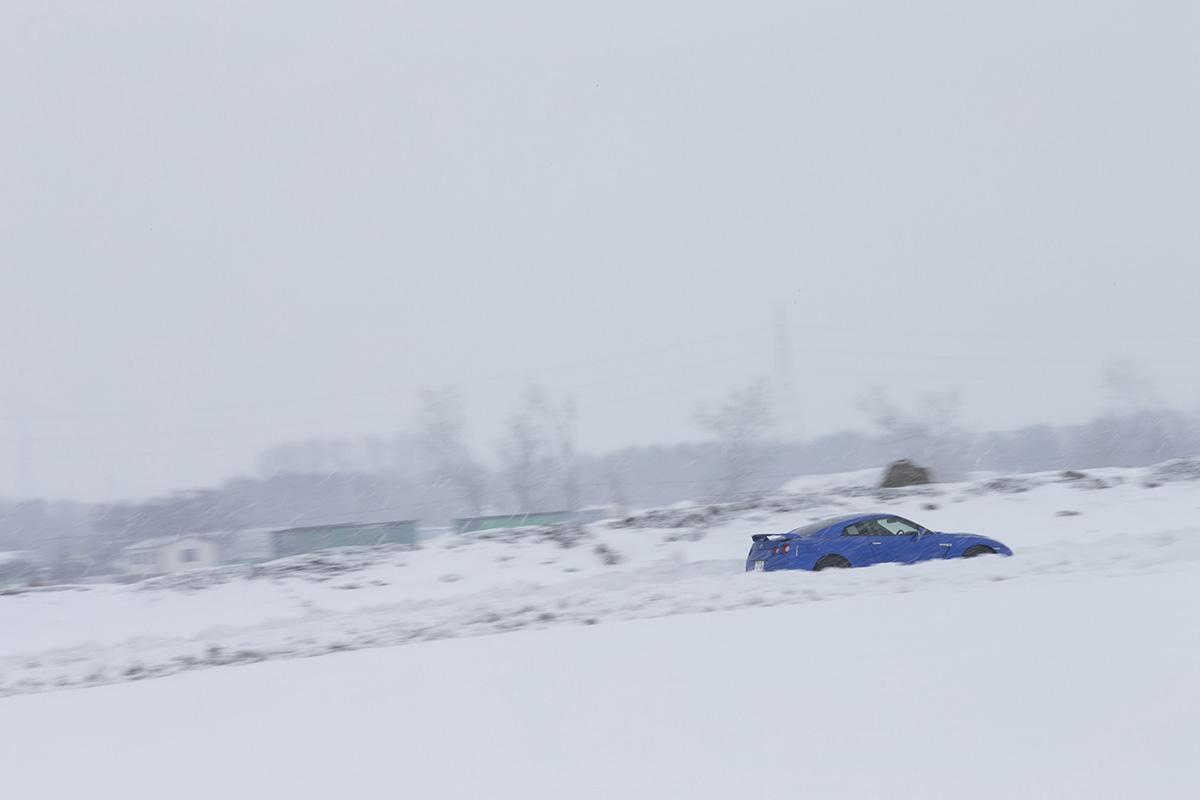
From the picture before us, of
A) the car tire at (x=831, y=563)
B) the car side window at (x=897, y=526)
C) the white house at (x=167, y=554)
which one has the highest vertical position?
the car side window at (x=897, y=526)

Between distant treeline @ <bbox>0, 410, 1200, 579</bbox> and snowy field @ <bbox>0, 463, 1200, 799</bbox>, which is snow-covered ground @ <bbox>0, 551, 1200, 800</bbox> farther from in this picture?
distant treeline @ <bbox>0, 410, 1200, 579</bbox>

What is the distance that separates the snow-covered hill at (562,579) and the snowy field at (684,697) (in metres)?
0.11

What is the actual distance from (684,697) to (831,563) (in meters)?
7.37

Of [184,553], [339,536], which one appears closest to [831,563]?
[339,536]

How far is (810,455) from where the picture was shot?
48.0 m

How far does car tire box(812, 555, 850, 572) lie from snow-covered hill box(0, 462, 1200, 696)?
675mm

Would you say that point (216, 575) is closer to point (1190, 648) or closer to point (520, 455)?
point (1190, 648)

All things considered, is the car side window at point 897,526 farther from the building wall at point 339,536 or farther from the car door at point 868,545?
the building wall at point 339,536

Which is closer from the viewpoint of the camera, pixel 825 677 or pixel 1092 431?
pixel 825 677

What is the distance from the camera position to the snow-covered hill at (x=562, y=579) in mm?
11578

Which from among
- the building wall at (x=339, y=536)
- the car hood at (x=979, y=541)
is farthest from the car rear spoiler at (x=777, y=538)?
the building wall at (x=339, y=536)

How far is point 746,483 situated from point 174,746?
1406 inches

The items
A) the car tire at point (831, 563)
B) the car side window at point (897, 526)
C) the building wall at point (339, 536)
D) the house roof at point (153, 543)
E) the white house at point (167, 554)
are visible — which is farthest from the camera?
the house roof at point (153, 543)

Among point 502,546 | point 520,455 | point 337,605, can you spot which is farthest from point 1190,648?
point 520,455
